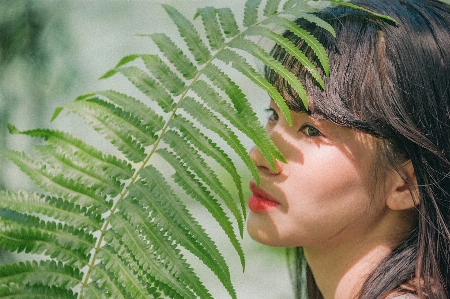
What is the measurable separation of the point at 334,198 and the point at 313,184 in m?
0.07

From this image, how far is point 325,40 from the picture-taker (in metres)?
1.31

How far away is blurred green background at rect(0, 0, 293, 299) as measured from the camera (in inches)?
78.0

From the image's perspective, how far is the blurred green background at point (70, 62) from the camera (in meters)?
1.98

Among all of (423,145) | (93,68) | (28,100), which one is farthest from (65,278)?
(93,68)

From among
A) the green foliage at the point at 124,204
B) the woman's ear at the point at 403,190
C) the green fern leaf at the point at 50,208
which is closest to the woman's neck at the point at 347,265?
the woman's ear at the point at 403,190

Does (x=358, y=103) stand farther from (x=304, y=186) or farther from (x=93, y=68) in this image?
(x=93, y=68)

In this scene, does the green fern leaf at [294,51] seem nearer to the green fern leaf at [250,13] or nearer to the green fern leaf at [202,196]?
the green fern leaf at [250,13]

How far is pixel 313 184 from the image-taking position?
1251 mm

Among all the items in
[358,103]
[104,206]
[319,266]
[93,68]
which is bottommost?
[319,266]

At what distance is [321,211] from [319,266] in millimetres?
231

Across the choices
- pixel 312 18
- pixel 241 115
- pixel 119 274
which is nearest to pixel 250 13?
pixel 312 18

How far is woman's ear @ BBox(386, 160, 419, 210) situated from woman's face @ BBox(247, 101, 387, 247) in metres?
0.03

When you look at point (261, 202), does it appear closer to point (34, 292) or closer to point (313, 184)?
point (313, 184)

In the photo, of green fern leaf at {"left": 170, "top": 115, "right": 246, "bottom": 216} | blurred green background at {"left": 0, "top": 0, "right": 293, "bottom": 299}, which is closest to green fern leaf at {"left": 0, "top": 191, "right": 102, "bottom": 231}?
green fern leaf at {"left": 170, "top": 115, "right": 246, "bottom": 216}
